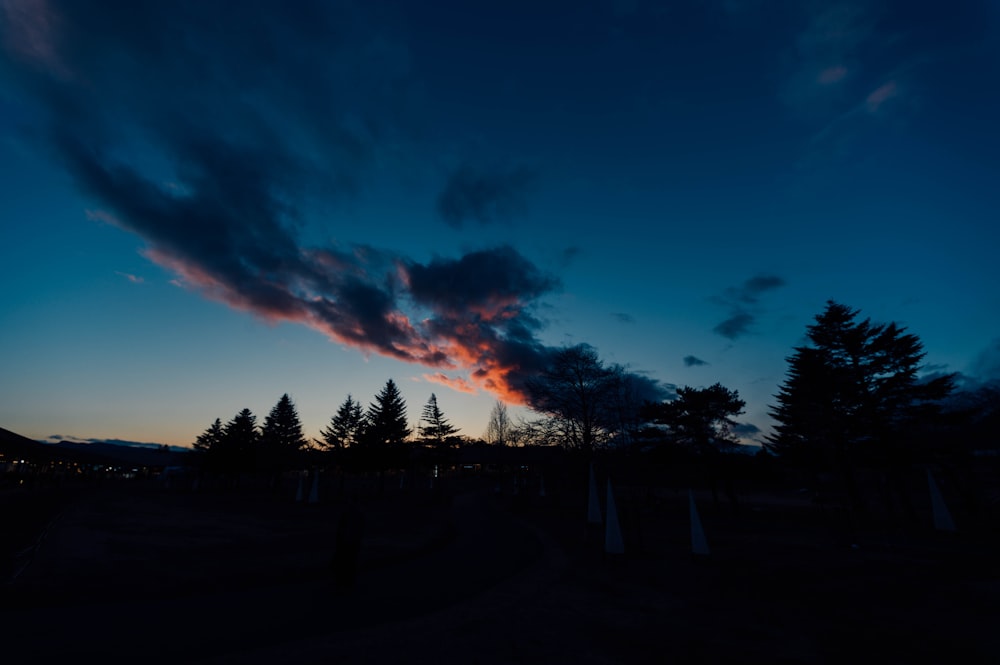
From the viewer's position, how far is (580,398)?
27.9 metres

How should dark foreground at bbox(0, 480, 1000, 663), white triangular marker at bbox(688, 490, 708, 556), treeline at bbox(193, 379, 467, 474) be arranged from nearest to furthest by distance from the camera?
1. dark foreground at bbox(0, 480, 1000, 663)
2. white triangular marker at bbox(688, 490, 708, 556)
3. treeline at bbox(193, 379, 467, 474)

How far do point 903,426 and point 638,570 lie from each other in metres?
27.8

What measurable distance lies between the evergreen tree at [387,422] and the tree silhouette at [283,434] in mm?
10595

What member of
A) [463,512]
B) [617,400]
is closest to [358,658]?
[463,512]

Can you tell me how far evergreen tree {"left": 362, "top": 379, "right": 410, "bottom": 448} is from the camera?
54.2 meters

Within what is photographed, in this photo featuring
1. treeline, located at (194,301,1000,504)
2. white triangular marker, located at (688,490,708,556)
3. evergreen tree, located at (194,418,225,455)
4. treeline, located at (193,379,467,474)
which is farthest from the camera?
evergreen tree, located at (194,418,225,455)

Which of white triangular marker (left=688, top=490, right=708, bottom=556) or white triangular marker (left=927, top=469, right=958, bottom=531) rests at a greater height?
white triangular marker (left=927, top=469, right=958, bottom=531)

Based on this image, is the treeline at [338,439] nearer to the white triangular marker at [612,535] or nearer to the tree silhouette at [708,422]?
the tree silhouette at [708,422]

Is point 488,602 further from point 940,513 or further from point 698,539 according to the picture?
point 940,513

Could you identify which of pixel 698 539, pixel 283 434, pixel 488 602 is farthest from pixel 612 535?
pixel 283 434

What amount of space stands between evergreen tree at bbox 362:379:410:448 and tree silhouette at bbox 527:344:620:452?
32806 millimetres

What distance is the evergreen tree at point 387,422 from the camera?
5425 cm

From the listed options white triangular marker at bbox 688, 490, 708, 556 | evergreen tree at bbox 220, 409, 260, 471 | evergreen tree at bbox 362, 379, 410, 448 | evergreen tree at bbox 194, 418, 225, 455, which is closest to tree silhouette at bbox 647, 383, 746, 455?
white triangular marker at bbox 688, 490, 708, 556

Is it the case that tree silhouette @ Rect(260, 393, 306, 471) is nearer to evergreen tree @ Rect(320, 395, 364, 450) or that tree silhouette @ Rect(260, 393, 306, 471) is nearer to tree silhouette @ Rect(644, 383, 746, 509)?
evergreen tree @ Rect(320, 395, 364, 450)
